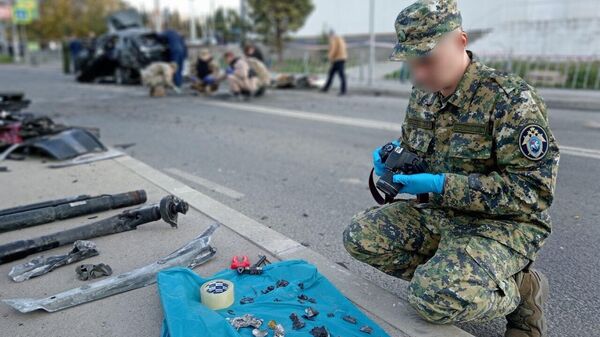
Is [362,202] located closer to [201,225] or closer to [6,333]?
[201,225]

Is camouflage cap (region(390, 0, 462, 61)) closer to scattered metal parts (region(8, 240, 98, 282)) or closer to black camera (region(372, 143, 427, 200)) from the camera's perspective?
black camera (region(372, 143, 427, 200))

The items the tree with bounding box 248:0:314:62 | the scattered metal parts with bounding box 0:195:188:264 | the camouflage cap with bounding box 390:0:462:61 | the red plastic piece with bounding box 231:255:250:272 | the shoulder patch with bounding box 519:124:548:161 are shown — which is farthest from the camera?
the tree with bounding box 248:0:314:62

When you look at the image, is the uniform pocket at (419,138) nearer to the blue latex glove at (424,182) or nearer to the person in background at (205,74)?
the blue latex glove at (424,182)

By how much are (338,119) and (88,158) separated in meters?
Answer: 4.51

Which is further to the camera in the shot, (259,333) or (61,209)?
(61,209)

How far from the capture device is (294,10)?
25781 mm

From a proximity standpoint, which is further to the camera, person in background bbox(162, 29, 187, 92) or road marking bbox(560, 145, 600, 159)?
person in background bbox(162, 29, 187, 92)

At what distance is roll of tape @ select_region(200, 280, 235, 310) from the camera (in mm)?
2188

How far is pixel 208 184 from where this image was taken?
15.3 ft

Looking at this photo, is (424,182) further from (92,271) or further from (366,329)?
(92,271)

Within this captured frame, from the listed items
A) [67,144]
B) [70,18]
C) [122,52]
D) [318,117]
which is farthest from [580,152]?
[70,18]

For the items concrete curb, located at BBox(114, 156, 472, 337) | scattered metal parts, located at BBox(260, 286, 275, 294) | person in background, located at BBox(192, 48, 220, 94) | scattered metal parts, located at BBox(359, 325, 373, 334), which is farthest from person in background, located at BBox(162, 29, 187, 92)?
scattered metal parts, located at BBox(359, 325, 373, 334)

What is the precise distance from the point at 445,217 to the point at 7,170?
4.41m

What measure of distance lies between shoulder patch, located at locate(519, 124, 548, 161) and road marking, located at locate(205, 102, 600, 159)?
409cm
